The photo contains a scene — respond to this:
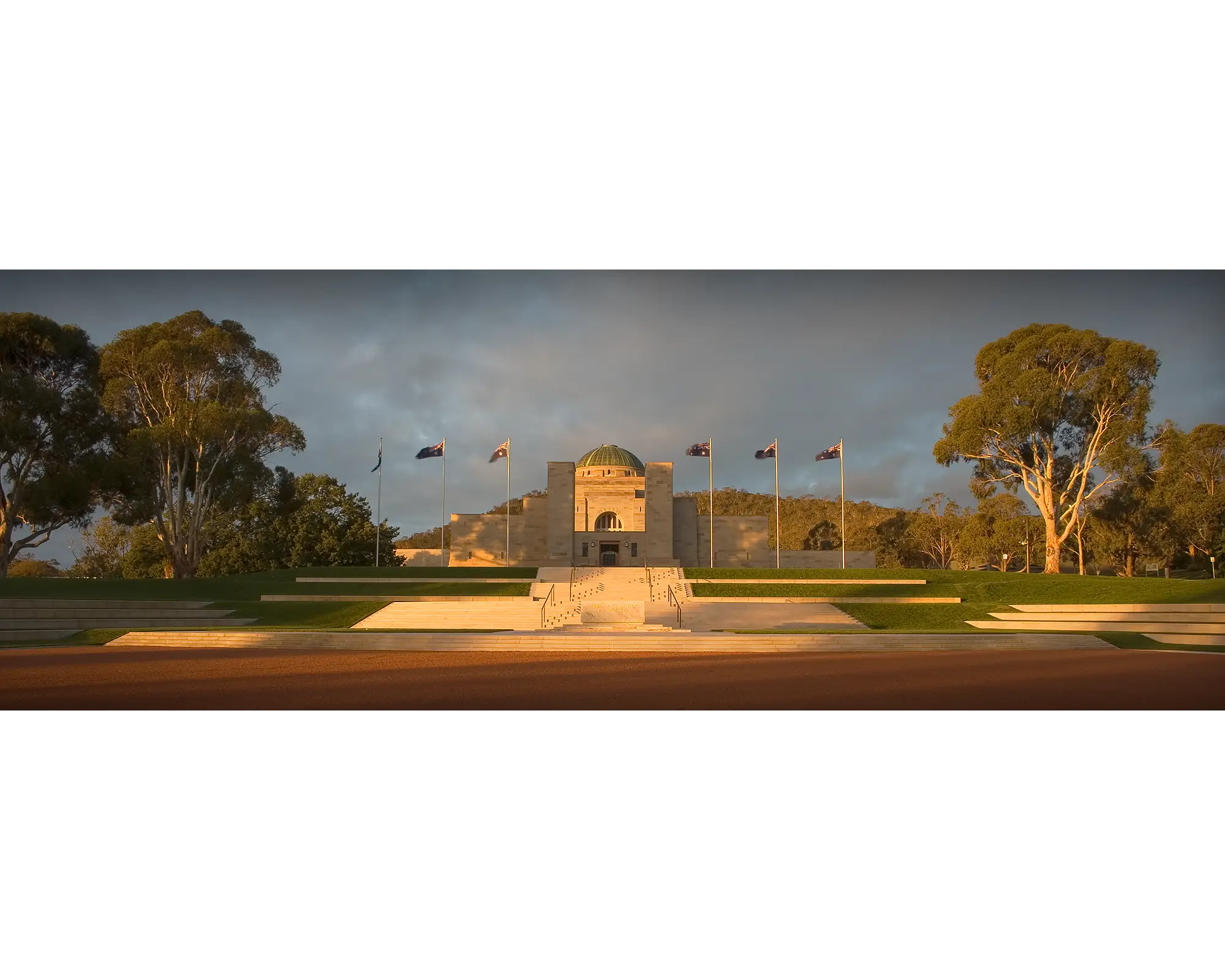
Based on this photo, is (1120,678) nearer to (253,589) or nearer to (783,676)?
(783,676)

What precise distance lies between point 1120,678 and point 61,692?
15.2 m

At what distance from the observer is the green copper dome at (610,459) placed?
165 ft

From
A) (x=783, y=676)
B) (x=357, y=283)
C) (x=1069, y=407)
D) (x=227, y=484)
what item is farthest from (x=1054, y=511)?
(x=227, y=484)

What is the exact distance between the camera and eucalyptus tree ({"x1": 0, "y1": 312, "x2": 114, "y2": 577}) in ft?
98.2

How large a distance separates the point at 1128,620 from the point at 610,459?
32336 mm

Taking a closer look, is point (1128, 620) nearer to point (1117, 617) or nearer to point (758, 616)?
point (1117, 617)

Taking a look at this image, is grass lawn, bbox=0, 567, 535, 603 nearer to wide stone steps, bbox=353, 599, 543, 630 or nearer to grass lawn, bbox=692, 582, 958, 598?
wide stone steps, bbox=353, 599, 543, 630

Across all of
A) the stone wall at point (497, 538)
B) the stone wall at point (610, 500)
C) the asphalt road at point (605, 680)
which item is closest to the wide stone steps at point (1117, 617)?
the asphalt road at point (605, 680)

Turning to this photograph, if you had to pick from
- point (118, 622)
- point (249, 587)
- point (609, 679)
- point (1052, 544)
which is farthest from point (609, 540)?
point (609, 679)

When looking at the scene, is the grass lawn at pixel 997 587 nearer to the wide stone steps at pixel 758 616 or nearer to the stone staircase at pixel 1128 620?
the stone staircase at pixel 1128 620

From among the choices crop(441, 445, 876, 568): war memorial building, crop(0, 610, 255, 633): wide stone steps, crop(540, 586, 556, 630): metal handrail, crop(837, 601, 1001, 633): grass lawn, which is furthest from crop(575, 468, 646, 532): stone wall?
crop(0, 610, 255, 633): wide stone steps

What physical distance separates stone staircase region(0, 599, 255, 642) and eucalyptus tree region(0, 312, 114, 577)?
8105 millimetres

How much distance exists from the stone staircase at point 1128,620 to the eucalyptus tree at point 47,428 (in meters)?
32.0

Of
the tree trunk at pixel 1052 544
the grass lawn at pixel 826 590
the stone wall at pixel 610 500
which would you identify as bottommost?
the grass lawn at pixel 826 590
